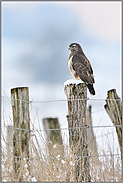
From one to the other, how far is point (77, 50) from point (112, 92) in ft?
8.56

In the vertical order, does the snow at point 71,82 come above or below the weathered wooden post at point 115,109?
above

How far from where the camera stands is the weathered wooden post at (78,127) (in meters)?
4.05

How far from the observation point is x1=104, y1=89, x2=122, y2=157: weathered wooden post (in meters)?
4.53

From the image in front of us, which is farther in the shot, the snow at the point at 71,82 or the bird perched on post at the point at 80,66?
the bird perched on post at the point at 80,66

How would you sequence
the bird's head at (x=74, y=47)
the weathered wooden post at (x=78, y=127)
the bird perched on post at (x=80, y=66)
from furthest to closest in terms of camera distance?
1. the bird's head at (x=74, y=47)
2. the bird perched on post at (x=80, y=66)
3. the weathered wooden post at (x=78, y=127)

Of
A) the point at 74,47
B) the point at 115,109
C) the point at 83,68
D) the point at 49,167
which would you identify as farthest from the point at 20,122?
the point at 74,47

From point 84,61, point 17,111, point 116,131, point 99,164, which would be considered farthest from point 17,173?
point 84,61

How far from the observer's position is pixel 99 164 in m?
4.38

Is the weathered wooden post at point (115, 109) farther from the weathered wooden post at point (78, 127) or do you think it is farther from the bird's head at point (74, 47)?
the bird's head at point (74, 47)

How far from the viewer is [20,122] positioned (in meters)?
3.76

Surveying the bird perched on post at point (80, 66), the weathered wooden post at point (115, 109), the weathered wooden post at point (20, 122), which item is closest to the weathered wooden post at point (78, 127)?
the weathered wooden post at point (115, 109)

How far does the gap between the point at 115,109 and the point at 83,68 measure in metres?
1.96

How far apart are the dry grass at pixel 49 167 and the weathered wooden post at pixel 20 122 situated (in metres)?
0.09

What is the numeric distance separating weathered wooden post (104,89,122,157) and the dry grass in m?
0.53
